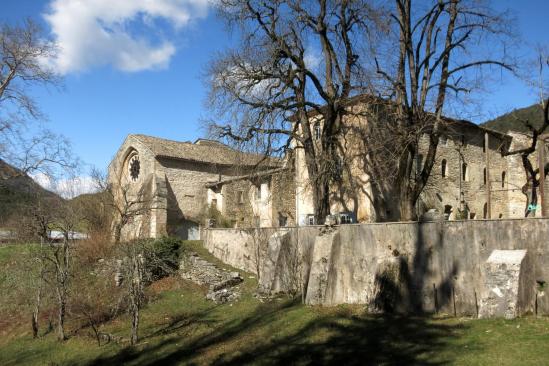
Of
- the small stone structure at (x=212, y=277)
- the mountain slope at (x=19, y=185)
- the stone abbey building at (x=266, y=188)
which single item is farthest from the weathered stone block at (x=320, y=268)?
the mountain slope at (x=19, y=185)

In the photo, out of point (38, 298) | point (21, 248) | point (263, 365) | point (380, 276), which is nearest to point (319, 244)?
point (380, 276)

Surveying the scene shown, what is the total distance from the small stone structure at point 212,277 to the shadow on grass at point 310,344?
400cm

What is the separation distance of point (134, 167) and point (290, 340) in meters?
29.2

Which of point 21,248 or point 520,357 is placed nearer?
point 520,357

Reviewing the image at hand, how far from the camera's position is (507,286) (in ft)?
31.5

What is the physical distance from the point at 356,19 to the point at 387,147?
5.61 metres

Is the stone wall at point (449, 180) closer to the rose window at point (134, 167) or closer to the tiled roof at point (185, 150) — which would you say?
the tiled roof at point (185, 150)

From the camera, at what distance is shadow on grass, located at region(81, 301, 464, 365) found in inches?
347

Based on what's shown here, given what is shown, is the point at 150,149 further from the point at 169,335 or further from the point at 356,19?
the point at 169,335

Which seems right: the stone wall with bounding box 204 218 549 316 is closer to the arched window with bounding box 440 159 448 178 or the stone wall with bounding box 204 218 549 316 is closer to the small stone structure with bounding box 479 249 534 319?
the small stone structure with bounding box 479 249 534 319

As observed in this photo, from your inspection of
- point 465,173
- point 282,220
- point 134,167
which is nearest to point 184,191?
point 134,167

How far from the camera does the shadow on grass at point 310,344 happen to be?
8805 mm

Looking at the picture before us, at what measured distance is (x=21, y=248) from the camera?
86.6 feet

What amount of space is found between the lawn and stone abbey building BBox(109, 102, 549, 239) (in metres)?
10.6
